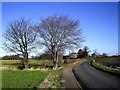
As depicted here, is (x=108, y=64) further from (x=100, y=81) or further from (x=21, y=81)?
(x=21, y=81)

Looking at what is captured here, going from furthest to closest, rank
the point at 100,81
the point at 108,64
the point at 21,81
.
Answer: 1. the point at 108,64
2. the point at 100,81
3. the point at 21,81

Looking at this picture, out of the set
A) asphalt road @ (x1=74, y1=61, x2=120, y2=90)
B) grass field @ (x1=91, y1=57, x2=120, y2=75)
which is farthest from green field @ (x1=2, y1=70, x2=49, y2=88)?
Result: grass field @ (x1=91, y1=57, x2=120, y2=75)

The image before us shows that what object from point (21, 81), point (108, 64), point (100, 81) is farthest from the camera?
point (108, 64)

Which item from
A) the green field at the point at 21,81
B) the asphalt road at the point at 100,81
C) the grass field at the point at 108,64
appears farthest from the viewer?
the grass field at the point at 108,64

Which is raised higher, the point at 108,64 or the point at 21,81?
the point at 21,81

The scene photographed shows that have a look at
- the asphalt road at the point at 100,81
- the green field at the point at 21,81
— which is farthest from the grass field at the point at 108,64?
the green field at the point at 21,81

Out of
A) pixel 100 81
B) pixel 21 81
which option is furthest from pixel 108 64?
pixel 21 81

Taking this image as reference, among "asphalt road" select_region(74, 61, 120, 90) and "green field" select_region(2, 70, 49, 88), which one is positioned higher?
"green field" select_region(2, 70, 49, 88)

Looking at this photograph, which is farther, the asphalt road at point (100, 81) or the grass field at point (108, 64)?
the grass field at point (108, 64)

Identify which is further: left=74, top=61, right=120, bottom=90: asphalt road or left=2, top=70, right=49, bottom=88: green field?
left=74, top=61, right=120, bottom=90: asphalt road

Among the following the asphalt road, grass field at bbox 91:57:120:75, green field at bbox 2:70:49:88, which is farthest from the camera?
grass field at bbox 91:57:120:75

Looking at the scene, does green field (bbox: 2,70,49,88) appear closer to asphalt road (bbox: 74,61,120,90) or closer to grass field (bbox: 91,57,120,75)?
asphalt road (bbox: 74,61,120,90)

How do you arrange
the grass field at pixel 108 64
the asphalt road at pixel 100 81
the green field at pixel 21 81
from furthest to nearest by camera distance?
1. the grass field at pixel 108 64
2. the asphalt road at pixel 100 81
3. the green field at pixel 21 81

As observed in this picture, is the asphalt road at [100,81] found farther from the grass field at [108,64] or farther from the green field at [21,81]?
the grass field at [108,64]
